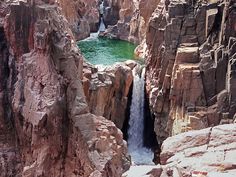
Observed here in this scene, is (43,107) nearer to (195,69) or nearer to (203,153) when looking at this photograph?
(203,153)

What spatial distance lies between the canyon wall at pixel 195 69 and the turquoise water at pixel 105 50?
14.5 m

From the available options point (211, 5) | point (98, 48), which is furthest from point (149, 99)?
point (98, 48)

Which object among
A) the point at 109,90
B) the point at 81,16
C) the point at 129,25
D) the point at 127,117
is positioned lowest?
the point at 127,117

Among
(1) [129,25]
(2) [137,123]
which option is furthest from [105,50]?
(2) [137,123]

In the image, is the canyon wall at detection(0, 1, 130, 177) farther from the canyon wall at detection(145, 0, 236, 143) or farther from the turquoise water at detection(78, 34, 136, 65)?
the turquoise water at detection(78, 34, 136, 65)

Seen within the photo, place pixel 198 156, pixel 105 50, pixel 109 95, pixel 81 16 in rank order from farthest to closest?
pixel 81 16 < pixel 105 50 < pixel 109 95 < pixel 198 156

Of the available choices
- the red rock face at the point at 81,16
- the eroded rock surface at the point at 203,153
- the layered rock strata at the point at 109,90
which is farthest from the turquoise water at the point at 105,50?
the eroded rock surface at the point at 203,153

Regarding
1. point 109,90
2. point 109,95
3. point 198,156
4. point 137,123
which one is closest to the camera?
point 198,156

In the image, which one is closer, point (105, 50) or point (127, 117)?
point (127, 117)

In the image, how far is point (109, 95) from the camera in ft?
105

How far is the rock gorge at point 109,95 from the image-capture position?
36.2 ft

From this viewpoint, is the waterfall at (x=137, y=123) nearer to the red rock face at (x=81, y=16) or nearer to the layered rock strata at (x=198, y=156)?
the layered rock strata at (x=198, y=156)

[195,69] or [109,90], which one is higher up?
[195,69]

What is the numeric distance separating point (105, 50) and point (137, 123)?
20530mm
